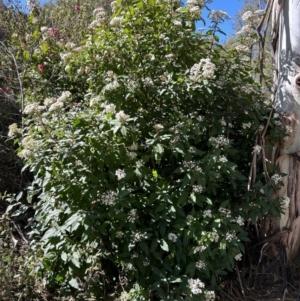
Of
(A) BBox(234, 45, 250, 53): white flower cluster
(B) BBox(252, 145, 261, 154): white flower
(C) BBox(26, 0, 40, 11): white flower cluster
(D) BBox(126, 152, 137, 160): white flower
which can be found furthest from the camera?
(C) BBox(26, 0, 40, 11): white flower cluster

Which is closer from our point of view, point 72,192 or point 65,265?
point 72,192

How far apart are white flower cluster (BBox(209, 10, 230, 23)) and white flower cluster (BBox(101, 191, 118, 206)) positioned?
1402 mm

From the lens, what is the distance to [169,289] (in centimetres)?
254

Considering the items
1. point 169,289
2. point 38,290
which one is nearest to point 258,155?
point 169,289

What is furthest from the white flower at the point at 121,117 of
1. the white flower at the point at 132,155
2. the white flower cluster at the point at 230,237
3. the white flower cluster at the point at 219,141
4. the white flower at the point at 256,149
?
the white flower at the point at 256,149

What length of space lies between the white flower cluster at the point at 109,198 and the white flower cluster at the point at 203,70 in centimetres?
86

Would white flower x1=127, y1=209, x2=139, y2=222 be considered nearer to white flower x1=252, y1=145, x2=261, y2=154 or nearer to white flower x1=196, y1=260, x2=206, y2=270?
white flower x1=196, y1=260, x2=206, y2=270

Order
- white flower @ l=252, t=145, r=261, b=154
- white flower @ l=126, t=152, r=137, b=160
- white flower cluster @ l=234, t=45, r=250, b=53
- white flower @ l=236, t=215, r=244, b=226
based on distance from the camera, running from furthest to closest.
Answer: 1. white flower cluster @ l=234, t=45, r=250, b=53
2. white flower @ l=252, t=145, r=261, b=154
3. white flower @ l=236, t=215, r=244, b=226
4. white flower @ l=126, t=152, r=137, b=160

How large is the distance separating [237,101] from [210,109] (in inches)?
7.7

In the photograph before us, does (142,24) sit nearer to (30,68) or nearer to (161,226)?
(161,226)

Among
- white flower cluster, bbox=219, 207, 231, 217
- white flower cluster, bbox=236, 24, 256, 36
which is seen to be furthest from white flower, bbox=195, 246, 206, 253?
white flower cluster, bbox=236, 24, 256, 36

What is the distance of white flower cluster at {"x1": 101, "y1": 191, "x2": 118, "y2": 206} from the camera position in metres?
2.41

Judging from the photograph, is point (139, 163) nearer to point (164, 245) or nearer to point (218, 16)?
point (164, 245)

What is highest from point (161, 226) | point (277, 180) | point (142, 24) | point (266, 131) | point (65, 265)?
point (142, 24)
